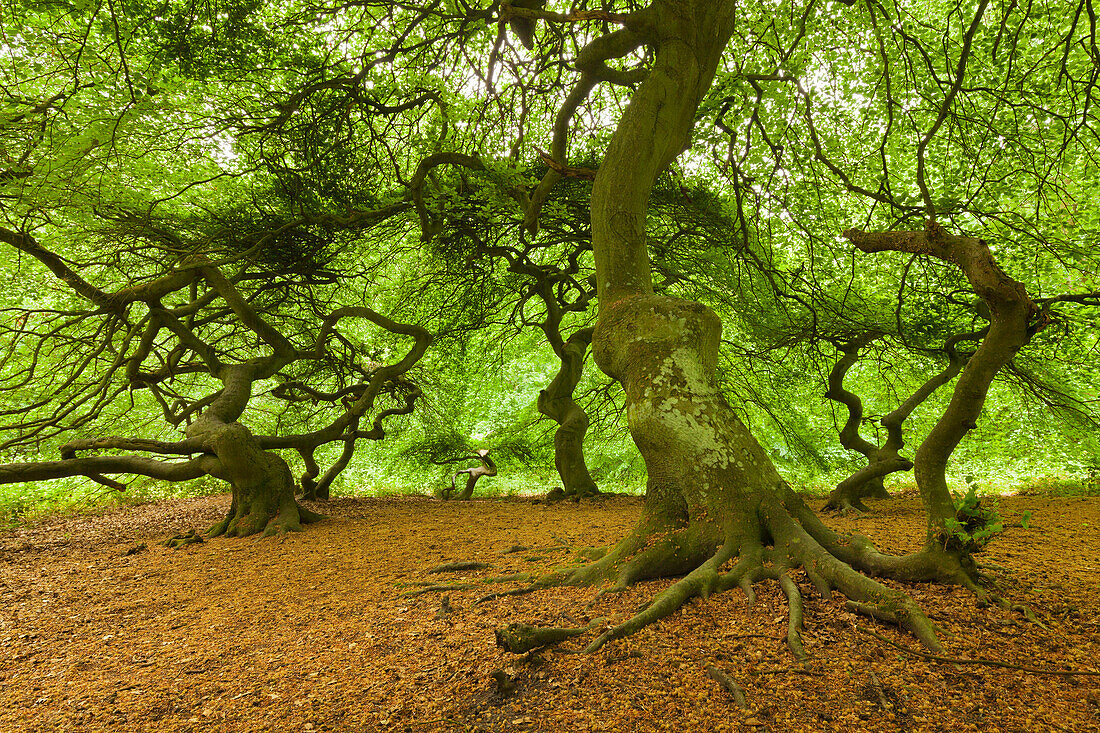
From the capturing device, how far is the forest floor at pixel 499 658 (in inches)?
71.4

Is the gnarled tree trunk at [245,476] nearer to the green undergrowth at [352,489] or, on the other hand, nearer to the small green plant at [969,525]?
the green undergrowth at [352,489]

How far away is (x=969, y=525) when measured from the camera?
251 cm

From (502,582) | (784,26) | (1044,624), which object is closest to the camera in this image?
(1044,624)

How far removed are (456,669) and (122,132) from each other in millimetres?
5358

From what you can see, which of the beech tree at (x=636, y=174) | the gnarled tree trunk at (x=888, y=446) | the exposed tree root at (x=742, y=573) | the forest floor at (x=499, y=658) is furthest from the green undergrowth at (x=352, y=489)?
the exposed tree root at (x=742, y=573)

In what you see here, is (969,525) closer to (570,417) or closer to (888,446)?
(888,446)

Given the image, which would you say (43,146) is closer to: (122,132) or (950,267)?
(122,132)

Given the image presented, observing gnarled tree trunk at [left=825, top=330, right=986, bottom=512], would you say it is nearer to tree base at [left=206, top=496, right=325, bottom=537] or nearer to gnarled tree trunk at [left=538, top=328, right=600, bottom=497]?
gnarled tree trunk at [left=538, top=328, right=600, bottom=497]

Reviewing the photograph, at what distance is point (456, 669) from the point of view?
226 cm

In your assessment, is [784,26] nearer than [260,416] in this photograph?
Yes

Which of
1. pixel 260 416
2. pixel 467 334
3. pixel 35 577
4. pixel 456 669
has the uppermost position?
pixel 467 334

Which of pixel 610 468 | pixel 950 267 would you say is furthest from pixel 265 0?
pixel 610 468

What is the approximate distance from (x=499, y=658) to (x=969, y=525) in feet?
7.57

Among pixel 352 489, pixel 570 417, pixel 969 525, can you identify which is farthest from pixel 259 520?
pixel 352 489
